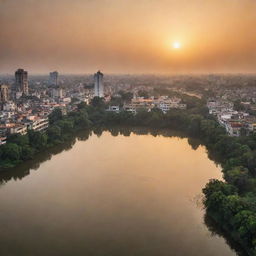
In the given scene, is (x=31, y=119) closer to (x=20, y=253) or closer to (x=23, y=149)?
(x=23, y=149)

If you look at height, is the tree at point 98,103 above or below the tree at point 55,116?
above

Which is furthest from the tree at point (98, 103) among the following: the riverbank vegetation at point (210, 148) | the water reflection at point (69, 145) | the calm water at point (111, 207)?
the calm water at point (111, 207)

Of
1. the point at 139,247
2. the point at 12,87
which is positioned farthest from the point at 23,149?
the point at 12,87

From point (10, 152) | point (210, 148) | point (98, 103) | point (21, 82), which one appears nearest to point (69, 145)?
point (10, 152)

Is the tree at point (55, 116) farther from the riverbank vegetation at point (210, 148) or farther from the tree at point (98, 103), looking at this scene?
the tree at point (98, 103)

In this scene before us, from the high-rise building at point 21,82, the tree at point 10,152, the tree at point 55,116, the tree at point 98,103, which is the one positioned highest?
the high-rise building at point 21,82

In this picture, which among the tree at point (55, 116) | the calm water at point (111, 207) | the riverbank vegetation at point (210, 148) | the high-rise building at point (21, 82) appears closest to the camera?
the calm water at point (111, 207)
